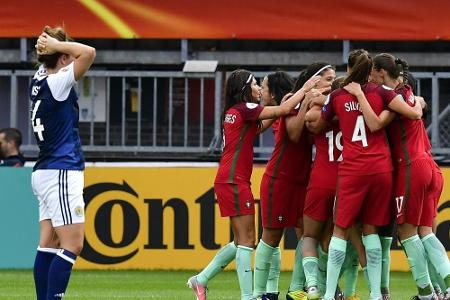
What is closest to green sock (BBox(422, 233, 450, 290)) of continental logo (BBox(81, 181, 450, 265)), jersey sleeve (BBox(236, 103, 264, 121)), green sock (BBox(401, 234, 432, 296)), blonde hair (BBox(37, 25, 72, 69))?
green sock (BBox(401, 234, 432, 296))

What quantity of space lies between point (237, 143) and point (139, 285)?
3.33m

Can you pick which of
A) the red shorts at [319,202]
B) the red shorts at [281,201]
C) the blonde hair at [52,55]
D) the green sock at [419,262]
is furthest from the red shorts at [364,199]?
the blonde hair at [52,55]

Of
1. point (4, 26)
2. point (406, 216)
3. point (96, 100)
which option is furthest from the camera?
point (4, 26)

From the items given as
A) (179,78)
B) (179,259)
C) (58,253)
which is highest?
(179,78)

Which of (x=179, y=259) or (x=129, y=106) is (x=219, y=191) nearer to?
(x=179, y=259)

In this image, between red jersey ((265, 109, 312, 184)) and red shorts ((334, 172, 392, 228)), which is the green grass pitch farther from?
red shorts ((334, 172, 392, 228))

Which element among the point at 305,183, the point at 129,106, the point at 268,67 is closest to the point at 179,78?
the point at 129,106

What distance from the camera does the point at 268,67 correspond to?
751 inches

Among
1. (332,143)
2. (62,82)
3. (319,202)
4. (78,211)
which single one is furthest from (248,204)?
(62,82)

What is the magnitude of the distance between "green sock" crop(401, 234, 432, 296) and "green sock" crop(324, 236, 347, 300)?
0.64 m

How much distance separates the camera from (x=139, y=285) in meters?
13.8

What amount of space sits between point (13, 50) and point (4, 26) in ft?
3.54

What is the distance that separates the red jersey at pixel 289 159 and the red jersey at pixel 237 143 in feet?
0.74

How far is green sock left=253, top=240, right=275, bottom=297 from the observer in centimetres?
1116
